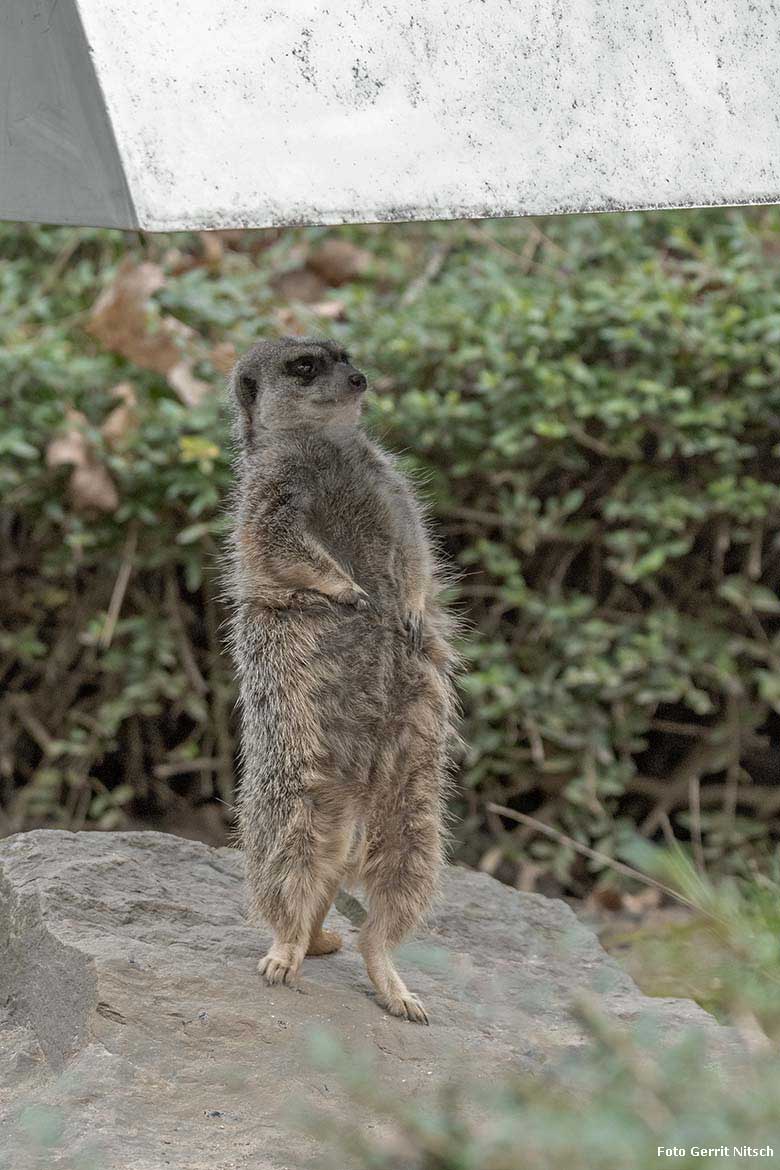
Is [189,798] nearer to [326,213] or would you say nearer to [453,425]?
[453,425]

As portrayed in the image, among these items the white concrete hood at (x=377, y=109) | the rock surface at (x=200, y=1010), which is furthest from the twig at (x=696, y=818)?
the white concrete hood at (x=377, y=109)

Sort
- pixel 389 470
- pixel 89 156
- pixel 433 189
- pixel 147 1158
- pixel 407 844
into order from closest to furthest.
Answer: pixel 89 156 → pixel 433 189 → pixel 147 1158 → pixel 407 844 → pixel 389 470

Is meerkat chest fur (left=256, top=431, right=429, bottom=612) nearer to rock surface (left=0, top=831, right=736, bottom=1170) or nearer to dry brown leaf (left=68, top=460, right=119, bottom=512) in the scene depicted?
rock surface (left=0, top=831, right=736, bottom=1170)

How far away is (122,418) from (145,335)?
1.03ft

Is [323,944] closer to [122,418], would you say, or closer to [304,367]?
[304,367]

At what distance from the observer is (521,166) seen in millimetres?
1463

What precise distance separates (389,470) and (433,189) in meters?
1.75

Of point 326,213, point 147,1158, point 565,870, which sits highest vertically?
point 326,213

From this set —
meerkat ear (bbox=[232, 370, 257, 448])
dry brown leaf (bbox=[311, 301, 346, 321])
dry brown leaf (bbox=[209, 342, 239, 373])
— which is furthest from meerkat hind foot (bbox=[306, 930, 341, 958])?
dry brown leaf (bbox=[311, 301, 346, 321])

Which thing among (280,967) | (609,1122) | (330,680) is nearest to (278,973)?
(280,967)

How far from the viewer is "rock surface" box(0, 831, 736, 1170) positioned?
2391mm

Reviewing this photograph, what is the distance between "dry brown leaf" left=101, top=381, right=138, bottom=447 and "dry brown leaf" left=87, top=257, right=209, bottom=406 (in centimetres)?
12

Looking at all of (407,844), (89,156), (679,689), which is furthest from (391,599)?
(679,689)

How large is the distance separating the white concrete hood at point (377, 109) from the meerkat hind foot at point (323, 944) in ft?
6.72
